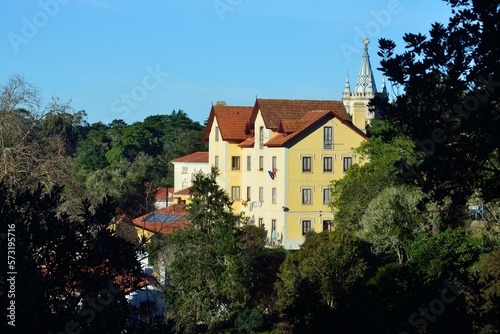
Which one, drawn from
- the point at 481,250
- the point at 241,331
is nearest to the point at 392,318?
the point at 241,331

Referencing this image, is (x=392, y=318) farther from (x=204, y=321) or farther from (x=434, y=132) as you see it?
(x=204, y=321)

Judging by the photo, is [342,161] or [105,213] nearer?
[105,213]

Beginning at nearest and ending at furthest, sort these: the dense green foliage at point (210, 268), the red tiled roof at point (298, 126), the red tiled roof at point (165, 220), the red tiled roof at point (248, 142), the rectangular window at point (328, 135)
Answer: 1. the dense green foliage at point (210, 268)
2. the red tiled roof at point (165, 220)
3. the red tiled roof at point (298, 126)
4. the rectangular window at point (328, 135)
5. the red tiled roof at point (248, 142)

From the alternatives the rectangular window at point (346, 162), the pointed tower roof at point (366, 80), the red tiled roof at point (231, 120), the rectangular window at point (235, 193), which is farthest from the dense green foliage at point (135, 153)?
the pointed tower roof at point (366, 80)

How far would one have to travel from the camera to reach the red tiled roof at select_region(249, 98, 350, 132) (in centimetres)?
5059

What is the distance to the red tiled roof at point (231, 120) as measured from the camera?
178 ft

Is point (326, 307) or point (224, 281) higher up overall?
point (224, 281)

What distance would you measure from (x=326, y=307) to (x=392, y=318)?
817 mm

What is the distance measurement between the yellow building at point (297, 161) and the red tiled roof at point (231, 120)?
6.44 feet

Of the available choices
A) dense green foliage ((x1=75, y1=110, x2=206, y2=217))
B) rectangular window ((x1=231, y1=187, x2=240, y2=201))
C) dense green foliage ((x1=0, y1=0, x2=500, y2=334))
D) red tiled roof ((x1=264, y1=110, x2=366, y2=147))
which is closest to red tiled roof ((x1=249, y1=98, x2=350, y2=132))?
red tiled roof ((x1=264, y1=110, x2=366, y2=147))

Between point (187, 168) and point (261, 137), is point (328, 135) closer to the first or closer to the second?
point (261, 137)

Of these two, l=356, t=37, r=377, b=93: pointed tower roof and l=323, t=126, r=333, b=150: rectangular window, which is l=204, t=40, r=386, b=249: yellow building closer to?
l=323, t=126, r=333, b=150: rectangular window

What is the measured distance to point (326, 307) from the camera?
11516 mm

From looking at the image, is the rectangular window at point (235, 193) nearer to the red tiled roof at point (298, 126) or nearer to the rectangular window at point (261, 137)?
the rectangular window at point (261, 137)
